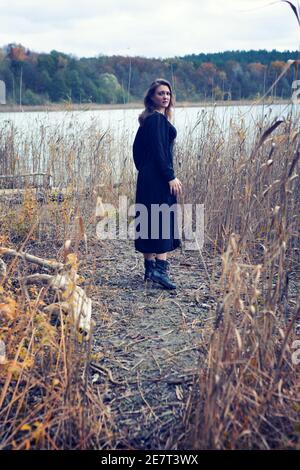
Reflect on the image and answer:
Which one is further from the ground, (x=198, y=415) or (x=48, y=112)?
(x=48, y=112)

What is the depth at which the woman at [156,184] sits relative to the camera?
341cm

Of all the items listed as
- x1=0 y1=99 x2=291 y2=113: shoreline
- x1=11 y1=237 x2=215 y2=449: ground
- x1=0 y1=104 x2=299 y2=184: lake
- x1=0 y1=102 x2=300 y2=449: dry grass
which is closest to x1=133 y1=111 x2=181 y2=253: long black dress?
x1=11 y1=237 x2=215 y2=449: ground

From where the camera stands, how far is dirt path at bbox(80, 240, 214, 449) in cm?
198

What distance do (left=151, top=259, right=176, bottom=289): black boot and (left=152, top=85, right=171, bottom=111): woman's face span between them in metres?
0.98

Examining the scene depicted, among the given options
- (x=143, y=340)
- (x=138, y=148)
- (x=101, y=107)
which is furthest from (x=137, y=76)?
(x=143, y=340)

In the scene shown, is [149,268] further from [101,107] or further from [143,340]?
[101,107]

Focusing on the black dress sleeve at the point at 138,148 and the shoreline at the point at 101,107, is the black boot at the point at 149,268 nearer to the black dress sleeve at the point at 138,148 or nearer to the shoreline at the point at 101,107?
the black dress sleeve at the point at 138,148

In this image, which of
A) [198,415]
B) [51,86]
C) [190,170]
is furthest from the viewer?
[51,86]

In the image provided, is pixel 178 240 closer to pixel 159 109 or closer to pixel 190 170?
pixel 159 109

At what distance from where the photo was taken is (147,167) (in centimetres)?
351

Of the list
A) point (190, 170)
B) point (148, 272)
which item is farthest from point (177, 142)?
point (148, 272)

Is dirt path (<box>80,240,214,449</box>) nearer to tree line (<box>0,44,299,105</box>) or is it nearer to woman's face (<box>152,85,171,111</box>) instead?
woman's face (<box>152,85,171,111</box>)
